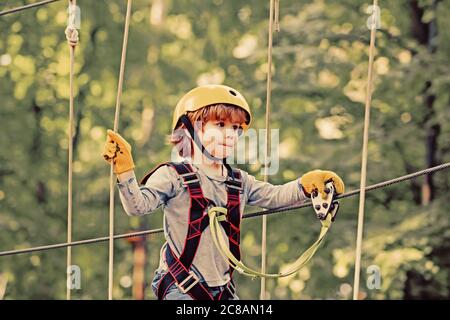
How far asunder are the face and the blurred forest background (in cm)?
600

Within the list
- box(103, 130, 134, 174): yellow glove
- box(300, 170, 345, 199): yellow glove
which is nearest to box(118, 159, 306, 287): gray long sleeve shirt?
box(103, 130, 134, 174): yellow glove

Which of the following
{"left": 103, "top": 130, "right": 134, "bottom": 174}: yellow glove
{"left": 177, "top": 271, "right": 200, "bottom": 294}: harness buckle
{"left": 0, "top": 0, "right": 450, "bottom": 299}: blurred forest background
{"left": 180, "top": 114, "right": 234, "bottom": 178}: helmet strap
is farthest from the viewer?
{"left": 0, "top": 0, "right": 450, "bottom": 299}: blurred forest background

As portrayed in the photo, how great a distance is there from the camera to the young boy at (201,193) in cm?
342

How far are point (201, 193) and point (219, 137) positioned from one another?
0.16 meters

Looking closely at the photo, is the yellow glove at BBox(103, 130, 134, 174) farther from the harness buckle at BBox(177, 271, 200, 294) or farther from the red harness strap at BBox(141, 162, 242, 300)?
the harness buckle at BBox(177, 271, 200, 294)

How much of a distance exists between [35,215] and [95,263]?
715mm

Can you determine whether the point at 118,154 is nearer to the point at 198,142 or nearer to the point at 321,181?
the point at 198,142

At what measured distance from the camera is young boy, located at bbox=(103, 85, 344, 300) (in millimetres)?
3418

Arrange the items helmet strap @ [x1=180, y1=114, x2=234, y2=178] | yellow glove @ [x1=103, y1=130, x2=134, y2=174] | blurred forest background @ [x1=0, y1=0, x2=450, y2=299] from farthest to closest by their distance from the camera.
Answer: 1. blurred forest background @ [x1=0, y1=0, x2=450, y2=299]
2. helmet strap @ [x1=180, y1=114, x2=234, y2=178]
3. yellow glove @ [x1=103, y1=130, x2=134, y2=174]

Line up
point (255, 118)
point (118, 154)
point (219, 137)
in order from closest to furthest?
point (118, 154)
point (219, 137)
point (255, 118)

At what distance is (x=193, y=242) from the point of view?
3.42m

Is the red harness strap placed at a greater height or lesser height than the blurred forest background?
lesser

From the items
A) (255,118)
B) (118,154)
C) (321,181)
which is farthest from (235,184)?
(255,118)

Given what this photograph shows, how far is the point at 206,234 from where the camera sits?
11.2ft
